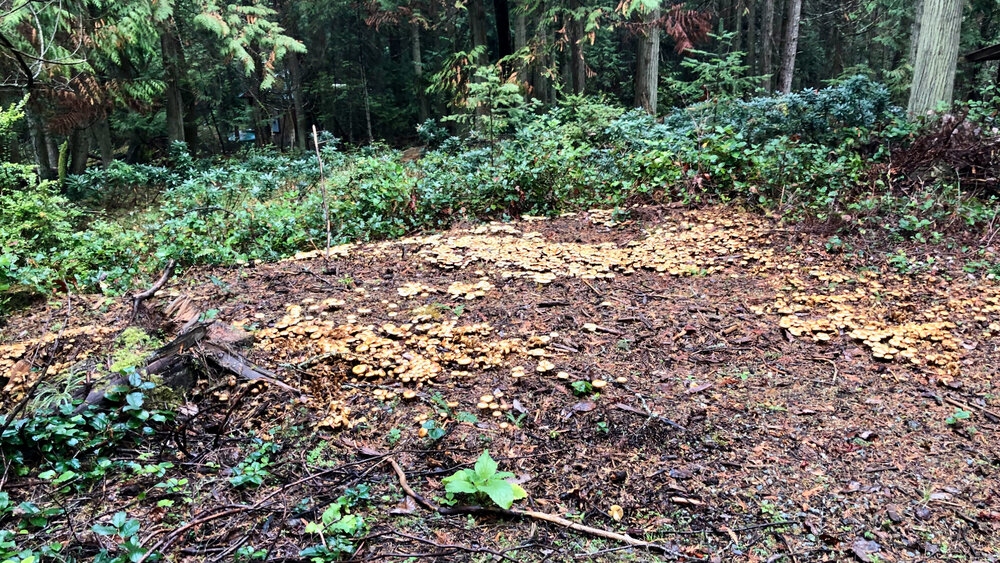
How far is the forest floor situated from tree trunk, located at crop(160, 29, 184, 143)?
36.0 ft

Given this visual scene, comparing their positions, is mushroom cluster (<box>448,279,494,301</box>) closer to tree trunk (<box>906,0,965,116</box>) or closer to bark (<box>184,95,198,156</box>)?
tree trunk (<box>906,0,965,116</box>)

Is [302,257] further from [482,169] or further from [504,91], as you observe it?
[504,91]

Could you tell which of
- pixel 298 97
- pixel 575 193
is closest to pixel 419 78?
pixel 298 97

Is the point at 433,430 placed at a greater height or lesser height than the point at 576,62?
lesser

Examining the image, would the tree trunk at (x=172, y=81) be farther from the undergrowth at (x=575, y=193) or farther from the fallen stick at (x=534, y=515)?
the fallen stick at (x=534, y=515)

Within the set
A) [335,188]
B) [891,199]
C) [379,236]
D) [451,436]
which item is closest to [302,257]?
[379,236]

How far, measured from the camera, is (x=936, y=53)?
6738 millimetres

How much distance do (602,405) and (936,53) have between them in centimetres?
721

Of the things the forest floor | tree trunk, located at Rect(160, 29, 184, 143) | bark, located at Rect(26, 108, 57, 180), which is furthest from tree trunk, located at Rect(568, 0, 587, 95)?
bark, located at Rect(26, 108, 57, 180)

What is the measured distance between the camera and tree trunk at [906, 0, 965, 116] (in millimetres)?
6625

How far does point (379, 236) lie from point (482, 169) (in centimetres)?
161

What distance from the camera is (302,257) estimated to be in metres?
4.85

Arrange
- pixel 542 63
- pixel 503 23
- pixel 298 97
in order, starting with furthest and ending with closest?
pixel 298 97 < pixel 503 23 < pixel 542 63

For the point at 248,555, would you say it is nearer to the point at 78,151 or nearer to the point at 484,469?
the point at 484,469
